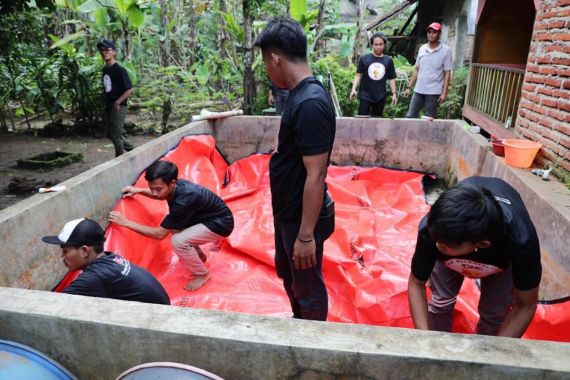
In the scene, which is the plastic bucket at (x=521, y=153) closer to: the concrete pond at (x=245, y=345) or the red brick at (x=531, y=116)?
the red brick at (x=531, y=116)

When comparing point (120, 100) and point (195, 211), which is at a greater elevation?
point (120, 100)

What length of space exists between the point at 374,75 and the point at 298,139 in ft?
14.3

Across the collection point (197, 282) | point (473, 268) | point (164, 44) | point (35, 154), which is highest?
point (164, 44)

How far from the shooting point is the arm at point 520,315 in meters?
1.51

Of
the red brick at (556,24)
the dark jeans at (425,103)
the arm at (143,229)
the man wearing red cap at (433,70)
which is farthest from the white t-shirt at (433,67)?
the arm at (143,229)

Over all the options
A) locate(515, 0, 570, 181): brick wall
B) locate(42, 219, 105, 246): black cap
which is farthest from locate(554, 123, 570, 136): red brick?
locate(42, 219, 105, 246): black cap

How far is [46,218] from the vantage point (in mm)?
2721

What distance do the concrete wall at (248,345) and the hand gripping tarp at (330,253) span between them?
1159mm

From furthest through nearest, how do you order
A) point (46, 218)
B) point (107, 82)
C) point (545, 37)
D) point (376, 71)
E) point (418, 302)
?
point (376, 71)
point (107, 82)
point (545, 37)
point (46, 218)
point (418, 302)

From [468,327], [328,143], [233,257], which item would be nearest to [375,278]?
[468,327]

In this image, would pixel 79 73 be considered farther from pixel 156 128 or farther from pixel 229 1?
pixel 229 1

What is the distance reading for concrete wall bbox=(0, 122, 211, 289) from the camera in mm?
2461

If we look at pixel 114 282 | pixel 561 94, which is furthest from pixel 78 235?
pixel 561 94

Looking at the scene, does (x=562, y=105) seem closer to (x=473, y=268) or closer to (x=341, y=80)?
(x=473, y=268)
